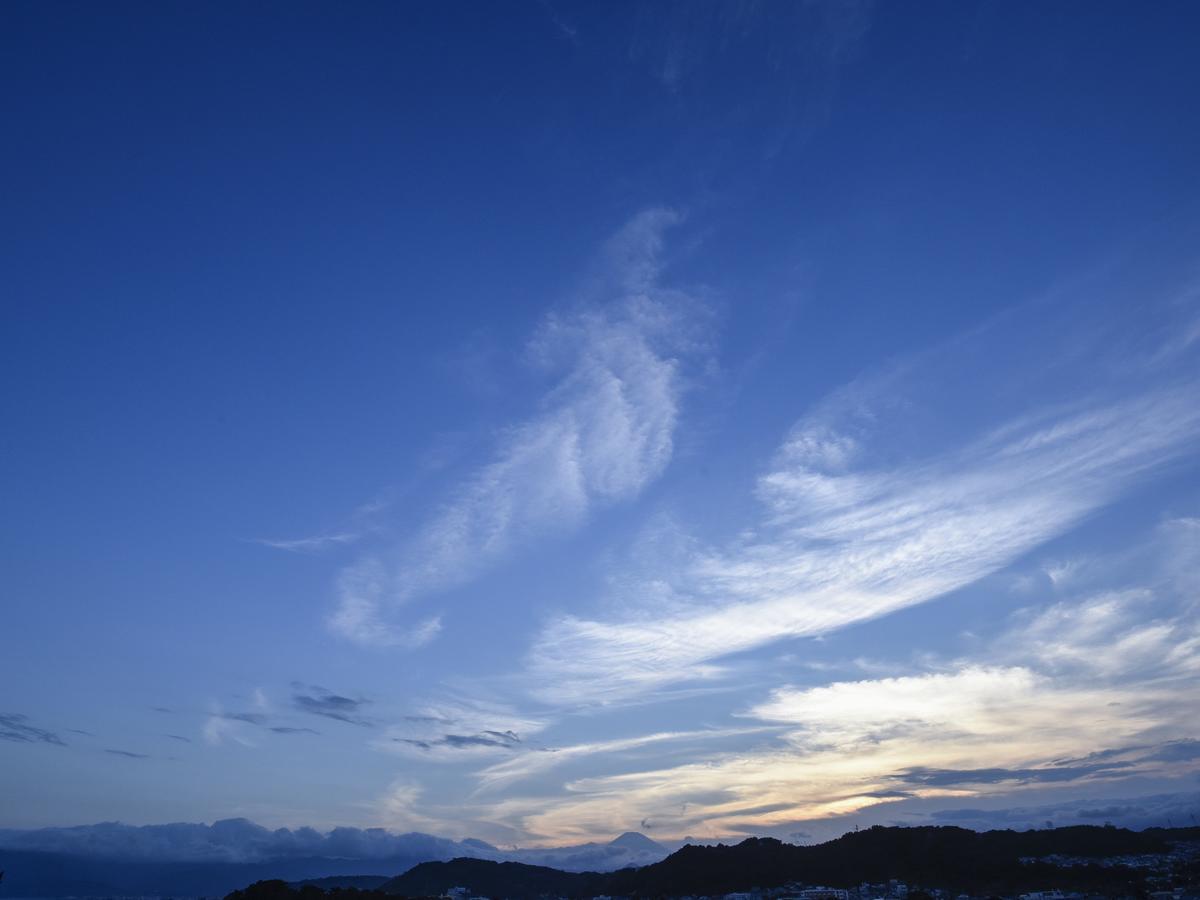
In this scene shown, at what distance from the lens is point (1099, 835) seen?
194 meters

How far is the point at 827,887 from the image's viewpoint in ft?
567

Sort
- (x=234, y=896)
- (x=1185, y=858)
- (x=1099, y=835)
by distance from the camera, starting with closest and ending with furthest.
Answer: (x=234, y=896), (x=1185, y=858), (x=1099, y=835)

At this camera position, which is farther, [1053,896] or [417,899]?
[417,899]

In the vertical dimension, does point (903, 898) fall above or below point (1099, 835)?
below

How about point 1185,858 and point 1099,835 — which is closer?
point 1185,858

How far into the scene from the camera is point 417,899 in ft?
652

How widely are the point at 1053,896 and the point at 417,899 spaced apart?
505 feet

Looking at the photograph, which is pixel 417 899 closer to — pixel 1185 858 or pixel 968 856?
pixel 968 856

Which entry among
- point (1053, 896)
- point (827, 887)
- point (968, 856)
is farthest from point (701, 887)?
point (1053, 896)

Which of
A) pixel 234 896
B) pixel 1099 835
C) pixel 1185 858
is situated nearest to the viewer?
pixel 234 896

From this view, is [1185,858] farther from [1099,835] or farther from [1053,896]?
[1053,896]

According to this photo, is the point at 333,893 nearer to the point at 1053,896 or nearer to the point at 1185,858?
the point at 1053,896

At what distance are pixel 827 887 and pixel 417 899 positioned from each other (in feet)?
357

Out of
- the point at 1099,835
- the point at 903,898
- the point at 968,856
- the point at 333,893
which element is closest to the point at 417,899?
the point at 333,893
